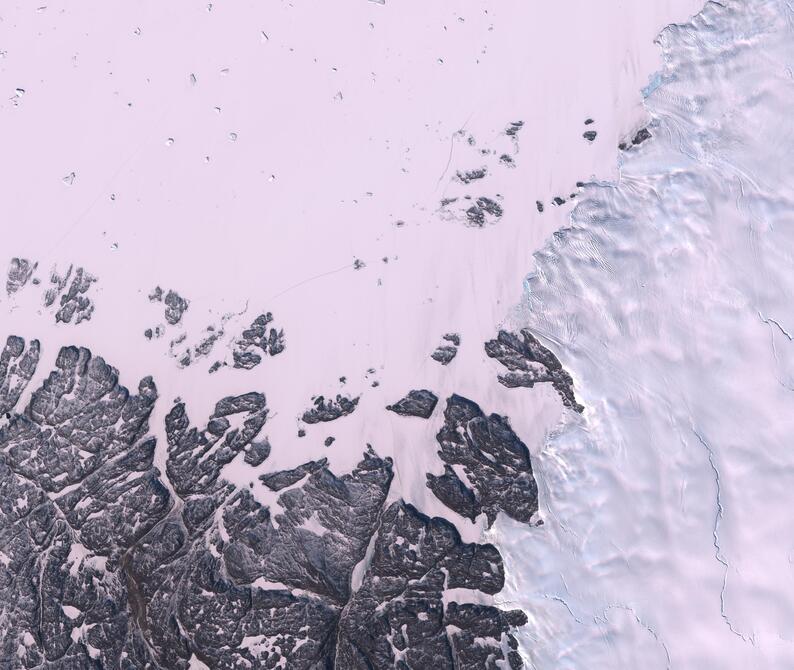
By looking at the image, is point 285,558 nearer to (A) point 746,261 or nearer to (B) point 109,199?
(B) point 109,199

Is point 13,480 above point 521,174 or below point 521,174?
below

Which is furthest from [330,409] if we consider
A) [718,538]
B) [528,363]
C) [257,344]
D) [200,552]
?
[718,538]

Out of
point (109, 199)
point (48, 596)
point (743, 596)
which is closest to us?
point (743, 596)

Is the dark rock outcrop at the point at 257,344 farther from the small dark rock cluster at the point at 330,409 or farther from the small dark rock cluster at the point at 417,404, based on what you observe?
the small dark rock cluster at the point at 417,404

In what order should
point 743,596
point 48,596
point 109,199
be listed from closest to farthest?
point 743,596 < point 48,596 < point 109,199

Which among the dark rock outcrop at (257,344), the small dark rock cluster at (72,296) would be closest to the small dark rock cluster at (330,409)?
the dark rock outcrop at (257,344)

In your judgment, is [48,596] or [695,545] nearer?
[695,545]

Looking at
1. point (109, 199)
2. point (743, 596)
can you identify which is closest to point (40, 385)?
point (109, 199)
